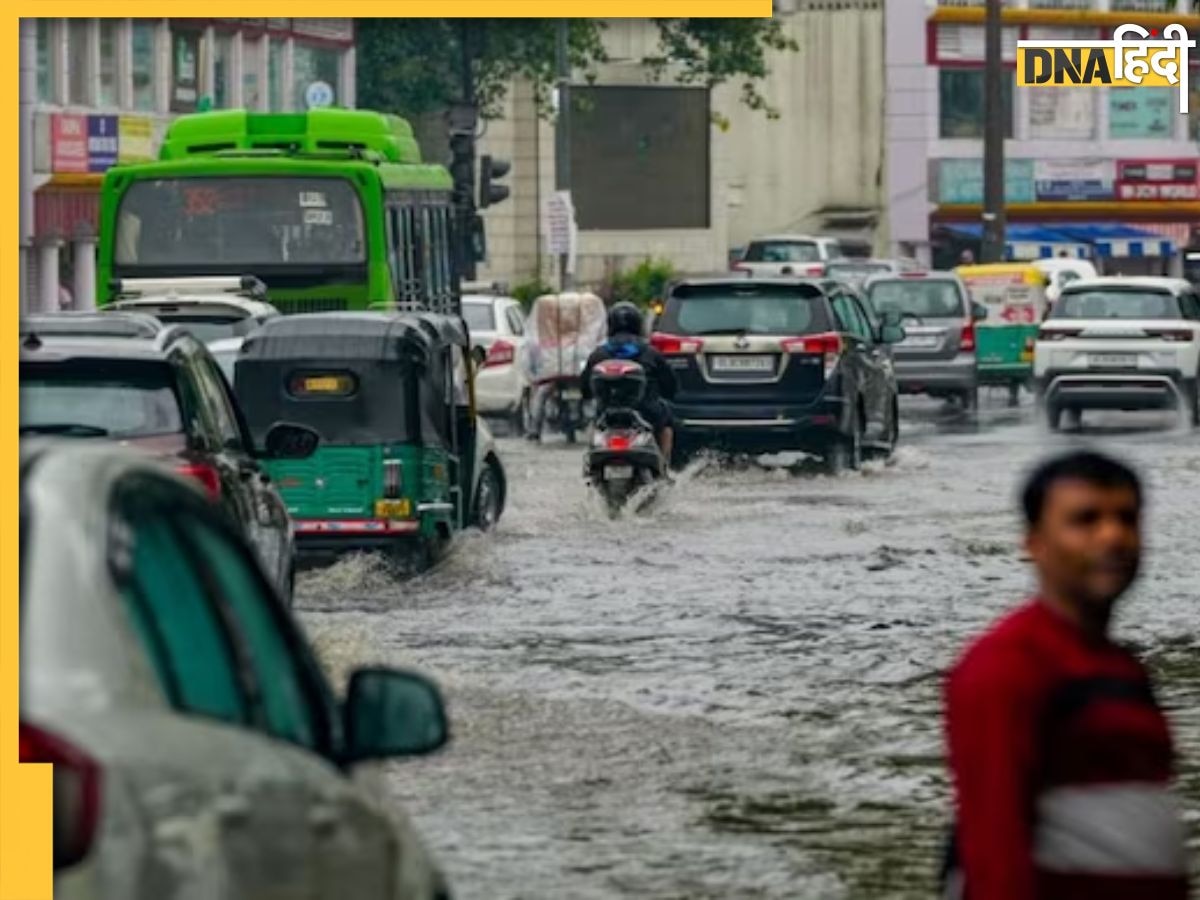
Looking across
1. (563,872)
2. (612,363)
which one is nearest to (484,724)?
(563,872)

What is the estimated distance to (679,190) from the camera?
277ft

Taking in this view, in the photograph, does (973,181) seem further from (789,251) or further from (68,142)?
(68,142)

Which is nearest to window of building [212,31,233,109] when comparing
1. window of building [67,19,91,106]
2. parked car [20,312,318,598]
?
window of building [67,19,91,106]

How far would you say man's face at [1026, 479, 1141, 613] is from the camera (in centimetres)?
612

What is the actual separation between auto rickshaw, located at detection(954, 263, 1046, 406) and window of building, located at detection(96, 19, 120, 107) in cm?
1583

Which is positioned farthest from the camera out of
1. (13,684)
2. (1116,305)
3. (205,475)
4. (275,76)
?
(275,76)

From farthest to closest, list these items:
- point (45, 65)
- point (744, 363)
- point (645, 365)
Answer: point (45, 65), point (744, 363), point (645, 365)

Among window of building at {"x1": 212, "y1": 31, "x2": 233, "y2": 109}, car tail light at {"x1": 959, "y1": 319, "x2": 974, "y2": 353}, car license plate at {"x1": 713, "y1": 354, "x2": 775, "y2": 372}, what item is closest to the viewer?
car license plate at {"x1": 713, "y1": 354, "x2": 775, "y2": 372}

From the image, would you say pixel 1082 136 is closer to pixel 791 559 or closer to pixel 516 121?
pixel 516 121

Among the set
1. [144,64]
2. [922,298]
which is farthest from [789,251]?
[922,298]

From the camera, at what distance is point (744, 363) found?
31.9 m

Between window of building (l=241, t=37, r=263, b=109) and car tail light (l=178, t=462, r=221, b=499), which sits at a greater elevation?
window of building (l=241, t=37, r=263, b=109)

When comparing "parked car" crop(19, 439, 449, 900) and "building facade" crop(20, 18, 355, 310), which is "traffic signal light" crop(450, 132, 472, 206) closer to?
"building facade" crop(20, 18, 355, 310)

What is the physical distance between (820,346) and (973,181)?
61.4 metres
